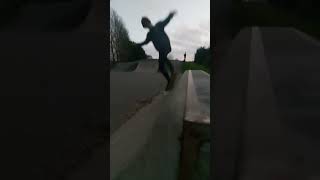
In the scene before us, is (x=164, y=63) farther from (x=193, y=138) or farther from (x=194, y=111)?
(x=193, y=138)

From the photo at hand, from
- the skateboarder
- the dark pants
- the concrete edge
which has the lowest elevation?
the concrete edge

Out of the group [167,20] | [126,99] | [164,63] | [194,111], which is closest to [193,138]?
[194,111]

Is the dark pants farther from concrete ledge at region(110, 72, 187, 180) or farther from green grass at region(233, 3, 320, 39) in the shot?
concrete ledge at region(110, 72, 187, 180)

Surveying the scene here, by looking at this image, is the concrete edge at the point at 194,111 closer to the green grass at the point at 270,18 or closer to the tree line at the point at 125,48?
the green grass at the point at 270,18

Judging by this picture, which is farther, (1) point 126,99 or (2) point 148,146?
(1) point 126,99

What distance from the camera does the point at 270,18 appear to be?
3637mm

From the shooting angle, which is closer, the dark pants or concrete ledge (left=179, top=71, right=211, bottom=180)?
concrete ledge (left=179, top=71, right=211, bottom=180)

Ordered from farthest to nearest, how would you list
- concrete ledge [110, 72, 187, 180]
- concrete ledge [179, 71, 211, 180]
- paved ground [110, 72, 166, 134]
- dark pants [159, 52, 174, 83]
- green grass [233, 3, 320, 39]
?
dark pants [159, 52, 174, 83] < green grass [233, 3, 320, 39] < paved ground [110, 72, 166, 134] < concrete ledge [179, 71, 211, 180] < concrete ledge [110, 72, 187, 180]

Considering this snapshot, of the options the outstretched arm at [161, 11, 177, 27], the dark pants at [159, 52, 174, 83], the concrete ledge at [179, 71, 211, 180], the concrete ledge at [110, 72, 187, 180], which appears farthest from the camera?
the dark pants at [159, 52, 174, 83]

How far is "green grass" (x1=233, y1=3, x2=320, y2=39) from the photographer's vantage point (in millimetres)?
3300

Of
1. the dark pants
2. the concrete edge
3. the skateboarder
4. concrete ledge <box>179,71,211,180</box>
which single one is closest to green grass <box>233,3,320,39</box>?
the concrete edge

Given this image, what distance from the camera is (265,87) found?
63.7 inches
